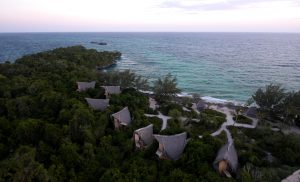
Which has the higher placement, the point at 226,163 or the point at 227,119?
the point at 226,163

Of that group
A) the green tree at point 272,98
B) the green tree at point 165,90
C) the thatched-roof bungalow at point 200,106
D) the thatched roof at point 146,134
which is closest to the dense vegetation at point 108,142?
the green tree at point 165,90

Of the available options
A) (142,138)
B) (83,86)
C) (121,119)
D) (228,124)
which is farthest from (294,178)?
(83,86)

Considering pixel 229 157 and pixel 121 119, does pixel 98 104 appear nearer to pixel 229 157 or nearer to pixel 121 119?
pixel 121 119

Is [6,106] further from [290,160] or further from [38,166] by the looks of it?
[290,160]

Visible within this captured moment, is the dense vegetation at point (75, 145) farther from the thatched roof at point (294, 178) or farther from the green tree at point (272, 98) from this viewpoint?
the green tree at point (272, 98)

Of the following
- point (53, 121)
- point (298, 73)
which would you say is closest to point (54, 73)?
point (53, 121)

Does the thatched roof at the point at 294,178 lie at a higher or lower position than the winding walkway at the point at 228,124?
higher
